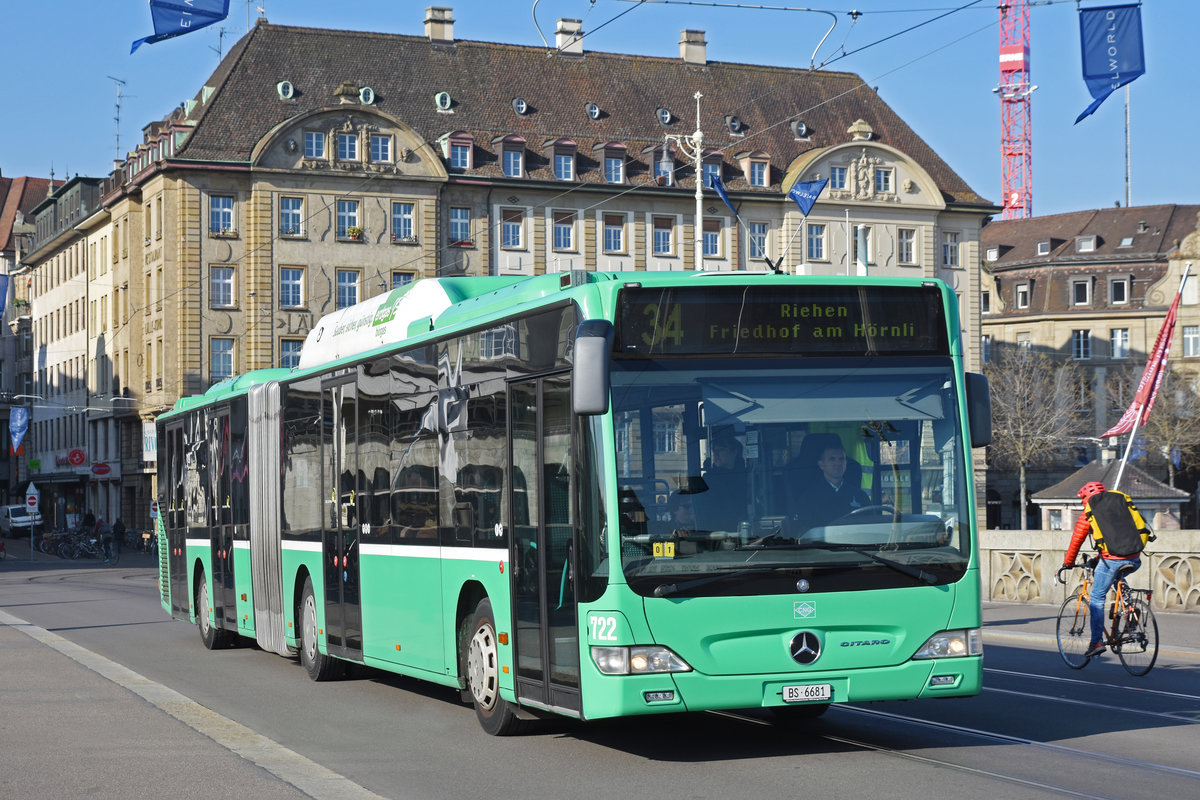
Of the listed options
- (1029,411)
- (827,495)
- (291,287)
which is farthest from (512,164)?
(827,495)

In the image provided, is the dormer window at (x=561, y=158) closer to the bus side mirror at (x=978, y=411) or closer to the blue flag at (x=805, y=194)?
the blue flag at (x=805, y=194)

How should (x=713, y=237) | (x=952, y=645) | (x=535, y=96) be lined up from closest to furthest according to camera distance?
(x=952, y=645) < (x=535, y=96) < (x=713, y=237)

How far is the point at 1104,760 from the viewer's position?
10.2 m

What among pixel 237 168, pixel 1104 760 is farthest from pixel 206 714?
pixel 237 168

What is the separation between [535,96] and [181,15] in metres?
54.2

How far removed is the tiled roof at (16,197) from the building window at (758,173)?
64.9 metres

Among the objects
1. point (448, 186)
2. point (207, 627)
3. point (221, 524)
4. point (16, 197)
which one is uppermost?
point (16, 197)

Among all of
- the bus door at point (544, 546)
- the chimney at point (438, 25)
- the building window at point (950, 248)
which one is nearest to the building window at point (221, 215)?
the chimney at point (438, 25)

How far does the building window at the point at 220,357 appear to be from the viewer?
6894 centimetres

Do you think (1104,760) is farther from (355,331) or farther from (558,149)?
(558,149)

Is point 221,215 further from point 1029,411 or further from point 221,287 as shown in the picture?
A: point 1029,411

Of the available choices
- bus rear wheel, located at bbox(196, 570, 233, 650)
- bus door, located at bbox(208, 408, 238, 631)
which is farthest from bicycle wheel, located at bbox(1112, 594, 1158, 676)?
bus rear wheel, located at bbox(196, 570, 233, 650)

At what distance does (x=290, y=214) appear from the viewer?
2694 inches

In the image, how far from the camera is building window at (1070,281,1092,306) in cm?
9294
